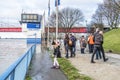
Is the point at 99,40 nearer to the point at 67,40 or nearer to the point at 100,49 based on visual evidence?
the point at 100,49

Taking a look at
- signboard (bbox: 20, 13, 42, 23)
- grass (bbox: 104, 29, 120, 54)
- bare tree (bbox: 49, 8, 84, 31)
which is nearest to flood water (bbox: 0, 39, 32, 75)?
grass (bbox: 104, 29, 120, 54)

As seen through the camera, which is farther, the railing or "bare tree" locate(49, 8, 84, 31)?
"bare tree" locate(49, 8, 84, 31)

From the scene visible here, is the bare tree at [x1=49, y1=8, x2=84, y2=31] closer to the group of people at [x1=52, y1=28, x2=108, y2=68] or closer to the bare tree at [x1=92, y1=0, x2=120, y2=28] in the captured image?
the bare tree at [x1=92, y1=0, x2=120, y2=28]

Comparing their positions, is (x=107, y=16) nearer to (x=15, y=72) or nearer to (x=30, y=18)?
(x=30, y=18)

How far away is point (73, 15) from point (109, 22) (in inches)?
867

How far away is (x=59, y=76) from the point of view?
1573 centimetres

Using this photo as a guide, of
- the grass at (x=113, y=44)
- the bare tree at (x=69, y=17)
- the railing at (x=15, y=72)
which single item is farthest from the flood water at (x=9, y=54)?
the bare tree at (x=69, y=17)

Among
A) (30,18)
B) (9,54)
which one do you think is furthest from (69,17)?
(9,54)

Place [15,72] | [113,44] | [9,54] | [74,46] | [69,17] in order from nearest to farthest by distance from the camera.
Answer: [15,72] < [74,46] < [9,54] < [113,44] < [69,17]

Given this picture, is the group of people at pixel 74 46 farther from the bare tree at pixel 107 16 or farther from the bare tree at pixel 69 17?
the bare tree at pixel 69 17

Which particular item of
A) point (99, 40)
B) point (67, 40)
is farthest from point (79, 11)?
point (99, 40)

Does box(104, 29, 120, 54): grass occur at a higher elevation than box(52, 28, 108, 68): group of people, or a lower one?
lower

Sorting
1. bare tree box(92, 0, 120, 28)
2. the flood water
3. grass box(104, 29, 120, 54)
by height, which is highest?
bare tree box(92, 0, 120, 28)

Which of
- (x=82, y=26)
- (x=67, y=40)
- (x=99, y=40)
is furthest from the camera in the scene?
(x=82, y=26)
